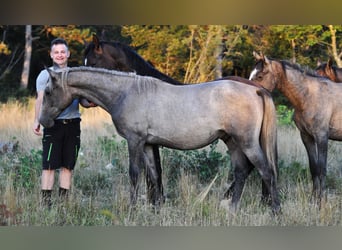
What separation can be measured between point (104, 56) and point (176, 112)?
67.2 inches

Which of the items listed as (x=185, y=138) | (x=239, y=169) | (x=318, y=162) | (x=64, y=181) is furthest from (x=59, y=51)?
(x=318, y=162)

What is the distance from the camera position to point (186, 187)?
20.3ft

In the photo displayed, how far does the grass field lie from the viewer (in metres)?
5.14

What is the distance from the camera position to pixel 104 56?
6680mm

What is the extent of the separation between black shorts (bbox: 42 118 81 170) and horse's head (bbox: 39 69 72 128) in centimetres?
12

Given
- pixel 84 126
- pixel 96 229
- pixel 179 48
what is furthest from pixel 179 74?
pixel 96 229

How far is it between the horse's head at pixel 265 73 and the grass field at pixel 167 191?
1251mm

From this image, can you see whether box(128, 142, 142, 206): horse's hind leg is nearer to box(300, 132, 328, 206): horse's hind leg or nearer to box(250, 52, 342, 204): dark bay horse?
box(250, 52, 342, 204): dark bay horse

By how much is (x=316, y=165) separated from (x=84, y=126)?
5.77m

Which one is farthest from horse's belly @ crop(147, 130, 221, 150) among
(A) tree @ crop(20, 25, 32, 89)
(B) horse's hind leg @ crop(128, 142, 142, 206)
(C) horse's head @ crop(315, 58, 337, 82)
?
(A) tree @ crop(20, 25, 32, 89)

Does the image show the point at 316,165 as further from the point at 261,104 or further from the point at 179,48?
the point at 179,48

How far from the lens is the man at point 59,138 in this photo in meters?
5.52

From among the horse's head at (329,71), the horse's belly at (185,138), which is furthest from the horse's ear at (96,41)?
the horse's head at (329,71)

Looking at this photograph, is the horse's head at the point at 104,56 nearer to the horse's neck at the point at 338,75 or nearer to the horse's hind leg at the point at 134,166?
the horse's hind leg at the point at 134,166
